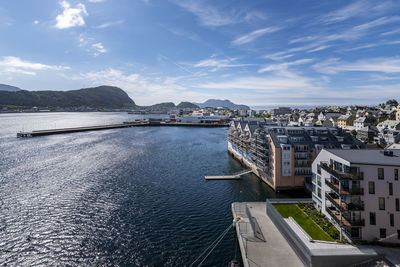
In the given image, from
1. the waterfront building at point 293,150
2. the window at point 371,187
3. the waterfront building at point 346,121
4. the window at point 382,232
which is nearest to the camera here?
the window at point 382,232

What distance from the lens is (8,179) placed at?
214 feet

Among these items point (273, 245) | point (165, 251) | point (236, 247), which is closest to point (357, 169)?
point (273, 245)

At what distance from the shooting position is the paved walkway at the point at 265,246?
26938mm

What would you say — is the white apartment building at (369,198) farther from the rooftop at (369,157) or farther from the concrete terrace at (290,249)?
the concrete terrace at (290,249)

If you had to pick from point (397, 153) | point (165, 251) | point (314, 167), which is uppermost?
point (397, 153)

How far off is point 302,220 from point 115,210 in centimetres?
3879

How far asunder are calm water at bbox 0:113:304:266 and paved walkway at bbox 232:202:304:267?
128 inches

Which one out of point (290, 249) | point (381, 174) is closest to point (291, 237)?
point (290, 249)

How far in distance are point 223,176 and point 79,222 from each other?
4219cm

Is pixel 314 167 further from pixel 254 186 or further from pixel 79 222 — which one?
pixel 79 222

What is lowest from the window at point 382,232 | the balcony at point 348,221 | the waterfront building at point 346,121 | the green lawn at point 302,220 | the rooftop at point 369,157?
the green lawn at point 302,220

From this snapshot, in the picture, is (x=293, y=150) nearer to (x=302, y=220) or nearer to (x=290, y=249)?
(x=302, y=220)

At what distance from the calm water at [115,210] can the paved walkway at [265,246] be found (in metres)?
3.25

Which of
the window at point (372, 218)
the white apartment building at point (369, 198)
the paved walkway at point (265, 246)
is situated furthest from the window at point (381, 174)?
the paved walkway at point (265, 246)
